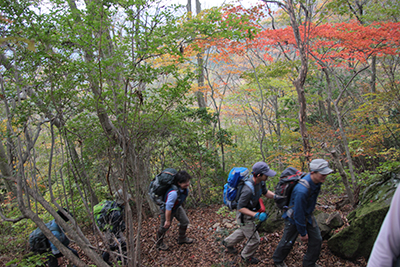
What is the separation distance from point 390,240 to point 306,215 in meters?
2.12

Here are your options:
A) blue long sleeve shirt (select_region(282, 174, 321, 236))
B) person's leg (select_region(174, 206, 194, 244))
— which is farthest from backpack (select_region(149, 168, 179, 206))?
blue long sleeve shirt (select_region(282, 174, 321, 236))

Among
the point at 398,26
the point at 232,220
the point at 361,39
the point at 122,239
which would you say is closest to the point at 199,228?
the point at 232,220

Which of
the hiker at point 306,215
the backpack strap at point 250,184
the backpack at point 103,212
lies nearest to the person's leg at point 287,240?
the hiker at point 306,215

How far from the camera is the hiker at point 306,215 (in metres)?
2.86

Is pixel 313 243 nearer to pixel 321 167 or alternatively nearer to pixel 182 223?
pixel 321 167

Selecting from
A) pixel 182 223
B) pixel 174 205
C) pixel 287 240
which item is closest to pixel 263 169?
pixel 287 240

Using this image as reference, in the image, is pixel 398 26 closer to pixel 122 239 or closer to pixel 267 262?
pixel 267 262

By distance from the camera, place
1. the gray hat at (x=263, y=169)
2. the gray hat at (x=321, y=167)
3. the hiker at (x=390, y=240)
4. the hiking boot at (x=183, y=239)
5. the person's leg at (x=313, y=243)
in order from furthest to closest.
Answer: the hiking boot at (x=183, y=239) → the gray hat at (x=263, y=169) → the person's leg at (x=313, y=243) → the gray hat at (x=321, y=167) → the hiker at (x=390, y=240)

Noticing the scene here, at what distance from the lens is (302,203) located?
2.86m

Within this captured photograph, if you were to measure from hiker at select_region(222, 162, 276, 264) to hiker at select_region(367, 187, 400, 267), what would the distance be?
2.10m

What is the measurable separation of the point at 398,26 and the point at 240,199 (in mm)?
6169

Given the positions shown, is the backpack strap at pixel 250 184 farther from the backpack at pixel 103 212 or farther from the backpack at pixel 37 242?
the backpack at pixel 37 242

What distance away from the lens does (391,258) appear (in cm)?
106

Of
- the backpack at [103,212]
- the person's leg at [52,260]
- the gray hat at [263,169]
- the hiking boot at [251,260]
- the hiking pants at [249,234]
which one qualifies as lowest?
the hiking boot at [251,260]
